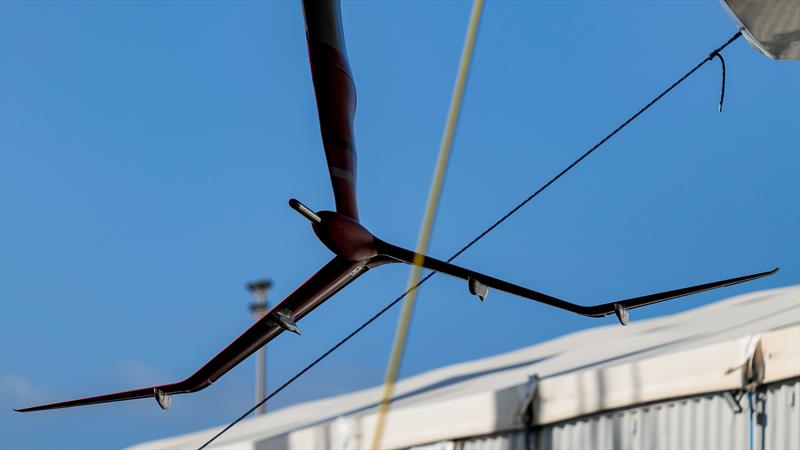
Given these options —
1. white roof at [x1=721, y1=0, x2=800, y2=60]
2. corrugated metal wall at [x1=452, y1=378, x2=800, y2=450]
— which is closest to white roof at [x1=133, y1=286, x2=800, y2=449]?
corrugated metal wall at [x1=452, y1=378, x2=800, y2=450]

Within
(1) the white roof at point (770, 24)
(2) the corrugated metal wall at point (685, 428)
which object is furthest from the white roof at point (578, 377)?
(1) the white roof at point (770, 24)

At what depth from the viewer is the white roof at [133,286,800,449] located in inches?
383

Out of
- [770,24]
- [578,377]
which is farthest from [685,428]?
[770,24]

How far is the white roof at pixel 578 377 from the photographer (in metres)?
9.72

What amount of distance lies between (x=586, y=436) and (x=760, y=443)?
5.79 ft

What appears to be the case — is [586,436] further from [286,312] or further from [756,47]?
[286,312]

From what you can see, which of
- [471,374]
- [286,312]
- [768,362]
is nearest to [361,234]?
[286,312]

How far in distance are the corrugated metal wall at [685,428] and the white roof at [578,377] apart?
127 mm

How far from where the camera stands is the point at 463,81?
4.95m

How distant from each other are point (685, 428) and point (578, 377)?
1.11 metres

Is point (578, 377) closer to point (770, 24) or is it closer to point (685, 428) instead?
point (685, 428)

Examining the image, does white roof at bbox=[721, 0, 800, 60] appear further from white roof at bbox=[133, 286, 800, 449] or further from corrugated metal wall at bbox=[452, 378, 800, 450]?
corrugated metal wall at bbox=[452, 378, 800, 450]

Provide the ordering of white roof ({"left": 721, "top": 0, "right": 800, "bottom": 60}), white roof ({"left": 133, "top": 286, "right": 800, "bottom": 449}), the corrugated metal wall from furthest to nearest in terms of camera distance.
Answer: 1. white roof ({"left": 133, "top": 286, "right": 800, "bottom": 449})
2. the corrugated metal wall
3. white roof ({"left": 721, "top": 0, "right": 800, "bottom": 60})

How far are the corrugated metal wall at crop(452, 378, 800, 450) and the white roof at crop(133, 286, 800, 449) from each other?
0.13 m
